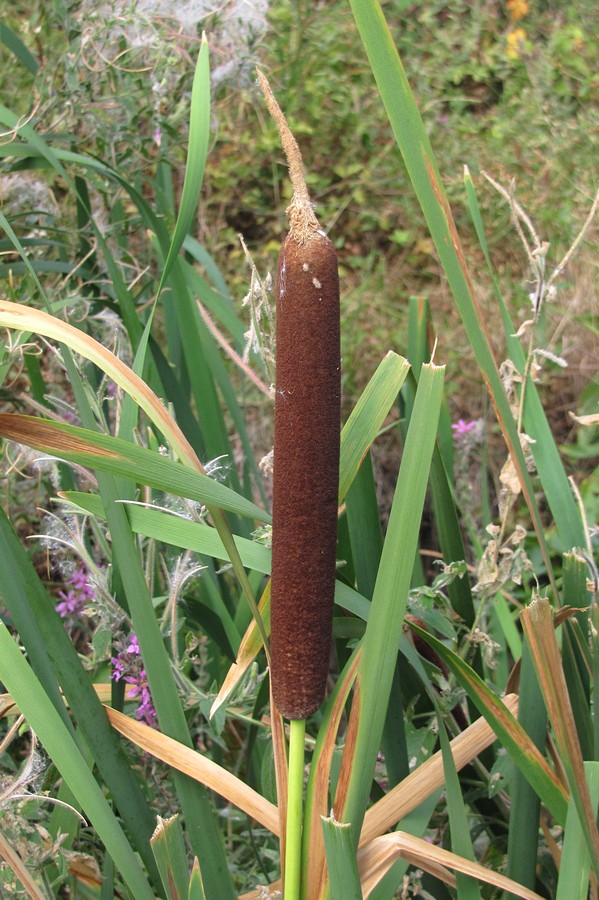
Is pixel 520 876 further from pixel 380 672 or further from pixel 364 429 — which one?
pixel 364 429

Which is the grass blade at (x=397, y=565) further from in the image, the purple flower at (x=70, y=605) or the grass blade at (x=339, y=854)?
the purple flower at (x=70, y=605)

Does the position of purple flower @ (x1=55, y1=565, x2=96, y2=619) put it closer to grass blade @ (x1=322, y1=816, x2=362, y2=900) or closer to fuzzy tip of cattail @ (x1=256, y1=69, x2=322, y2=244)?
grass blade @ (x1=322, y1=816, x2=362, y2=900)

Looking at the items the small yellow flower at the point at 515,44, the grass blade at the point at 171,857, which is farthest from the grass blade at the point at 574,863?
the small yellow flower at the point at 515,44

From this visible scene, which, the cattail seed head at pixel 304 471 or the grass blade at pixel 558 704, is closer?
the cattail seed head at pixel 304 471

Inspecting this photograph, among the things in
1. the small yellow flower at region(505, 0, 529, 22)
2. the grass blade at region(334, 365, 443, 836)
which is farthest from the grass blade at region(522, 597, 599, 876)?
the small yellow flower at region(505, 0, 529, 22)

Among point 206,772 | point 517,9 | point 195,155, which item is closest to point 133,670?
point 206,772

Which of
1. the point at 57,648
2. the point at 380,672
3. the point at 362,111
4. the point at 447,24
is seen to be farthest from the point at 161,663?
the point at 447,24

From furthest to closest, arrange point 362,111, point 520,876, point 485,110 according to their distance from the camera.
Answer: point 485,110, point 362,111, point 520,876
